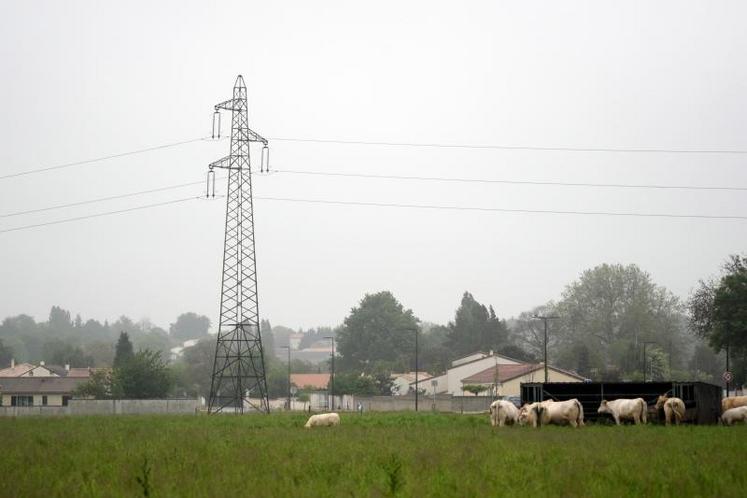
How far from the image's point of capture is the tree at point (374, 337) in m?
170

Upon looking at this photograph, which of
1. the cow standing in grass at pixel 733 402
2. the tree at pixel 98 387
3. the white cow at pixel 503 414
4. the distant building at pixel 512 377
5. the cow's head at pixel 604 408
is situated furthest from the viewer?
the tree at pixel 98 387

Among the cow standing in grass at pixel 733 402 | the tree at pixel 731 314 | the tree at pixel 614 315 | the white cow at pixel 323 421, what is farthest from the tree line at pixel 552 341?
the white cow at pixel 323 421

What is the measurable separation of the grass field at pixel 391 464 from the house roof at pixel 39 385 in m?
89.9

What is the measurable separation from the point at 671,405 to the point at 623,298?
11633 centimetres

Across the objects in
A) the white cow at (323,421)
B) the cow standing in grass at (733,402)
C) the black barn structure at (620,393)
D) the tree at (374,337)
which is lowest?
the white cow at (323,421)

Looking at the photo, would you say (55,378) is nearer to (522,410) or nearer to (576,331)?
(576,331)

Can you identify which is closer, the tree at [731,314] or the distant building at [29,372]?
the tree at [731,314]

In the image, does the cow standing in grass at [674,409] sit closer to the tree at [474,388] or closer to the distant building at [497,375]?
the distant building at [497,375]

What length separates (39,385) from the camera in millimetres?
119750

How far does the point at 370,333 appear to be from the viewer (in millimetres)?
170625

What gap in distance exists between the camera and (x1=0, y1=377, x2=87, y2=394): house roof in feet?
386

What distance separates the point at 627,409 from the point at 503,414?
4.57m

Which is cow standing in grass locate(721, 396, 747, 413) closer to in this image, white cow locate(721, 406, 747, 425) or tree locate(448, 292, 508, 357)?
white cow locate(721, 406, 747, 425)

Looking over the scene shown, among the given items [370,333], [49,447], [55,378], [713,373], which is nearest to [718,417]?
[49,447]
